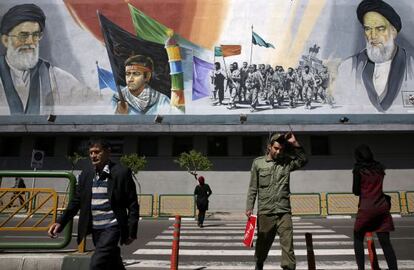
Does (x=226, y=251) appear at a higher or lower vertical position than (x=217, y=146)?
lower

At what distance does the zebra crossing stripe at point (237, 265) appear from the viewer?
19.8ft

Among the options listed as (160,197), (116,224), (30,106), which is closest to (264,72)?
(160,197)

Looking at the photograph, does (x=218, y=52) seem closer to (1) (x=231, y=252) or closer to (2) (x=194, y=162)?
(2) (x=194, y=162)

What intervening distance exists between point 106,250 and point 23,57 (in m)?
28.2

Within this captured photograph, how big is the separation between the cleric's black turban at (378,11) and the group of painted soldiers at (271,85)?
5.51 meters

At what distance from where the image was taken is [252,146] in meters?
24.9

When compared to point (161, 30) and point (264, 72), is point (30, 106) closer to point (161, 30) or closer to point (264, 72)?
point (161, 30)

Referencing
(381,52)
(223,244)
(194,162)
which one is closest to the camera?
(223,244)

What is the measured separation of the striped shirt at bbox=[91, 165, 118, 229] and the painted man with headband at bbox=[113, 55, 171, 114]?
22360mm

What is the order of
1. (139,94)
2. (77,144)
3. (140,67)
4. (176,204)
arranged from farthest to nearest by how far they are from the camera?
(140,67) < (139,94) < (77,144) < (176,204)

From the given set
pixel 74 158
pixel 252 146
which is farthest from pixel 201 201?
pixel 74 158

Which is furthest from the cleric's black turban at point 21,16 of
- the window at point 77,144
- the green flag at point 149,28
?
the window at point 77,144

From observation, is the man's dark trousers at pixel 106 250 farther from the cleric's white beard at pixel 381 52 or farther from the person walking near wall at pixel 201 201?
the cleric's white beard at pixel 381 52

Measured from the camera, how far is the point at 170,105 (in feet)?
84.9
